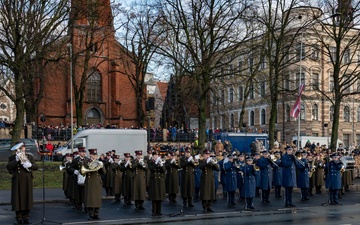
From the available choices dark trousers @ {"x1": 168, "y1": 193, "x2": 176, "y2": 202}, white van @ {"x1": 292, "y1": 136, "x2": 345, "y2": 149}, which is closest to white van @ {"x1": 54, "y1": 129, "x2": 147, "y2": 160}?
white van @ {"x1": 292, "y1": 136, "x2": 345, "y2": 149}

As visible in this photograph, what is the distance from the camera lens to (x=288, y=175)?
61.0 ft

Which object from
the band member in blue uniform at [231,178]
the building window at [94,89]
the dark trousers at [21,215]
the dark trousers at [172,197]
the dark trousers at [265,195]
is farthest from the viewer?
the building window at [94,89]

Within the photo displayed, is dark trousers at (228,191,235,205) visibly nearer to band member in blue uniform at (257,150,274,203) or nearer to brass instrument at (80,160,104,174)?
band member in blue uniform at (257,150,274,203)

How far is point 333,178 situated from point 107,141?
1829cm

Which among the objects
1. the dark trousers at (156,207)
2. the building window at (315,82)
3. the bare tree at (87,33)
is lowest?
the dark trousers at (156,207)

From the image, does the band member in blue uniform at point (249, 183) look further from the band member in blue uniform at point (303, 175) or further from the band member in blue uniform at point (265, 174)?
the band member in blue uniform at point (303, 175)

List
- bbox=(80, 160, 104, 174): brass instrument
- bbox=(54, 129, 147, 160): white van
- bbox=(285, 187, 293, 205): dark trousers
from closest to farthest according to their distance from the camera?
bbox=(80, 160, 104, 174): brass instrument → bbox=(285, 187, 293, 205): dark trousers → bbox=(54, 129, 147, 160): white van

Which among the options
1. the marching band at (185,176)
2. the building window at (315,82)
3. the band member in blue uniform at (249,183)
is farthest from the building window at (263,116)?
the band member in blue uniform at (249,183)

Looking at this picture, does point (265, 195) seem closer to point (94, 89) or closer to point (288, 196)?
point (288, 196)

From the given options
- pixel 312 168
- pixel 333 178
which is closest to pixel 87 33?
pixel 312 168

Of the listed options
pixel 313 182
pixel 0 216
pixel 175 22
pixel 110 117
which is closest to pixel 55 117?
pixel 110 117

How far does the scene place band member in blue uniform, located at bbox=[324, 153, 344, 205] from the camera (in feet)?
64.5

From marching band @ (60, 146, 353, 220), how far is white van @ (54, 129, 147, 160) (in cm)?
1272

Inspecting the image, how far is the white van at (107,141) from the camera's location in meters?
34.4
